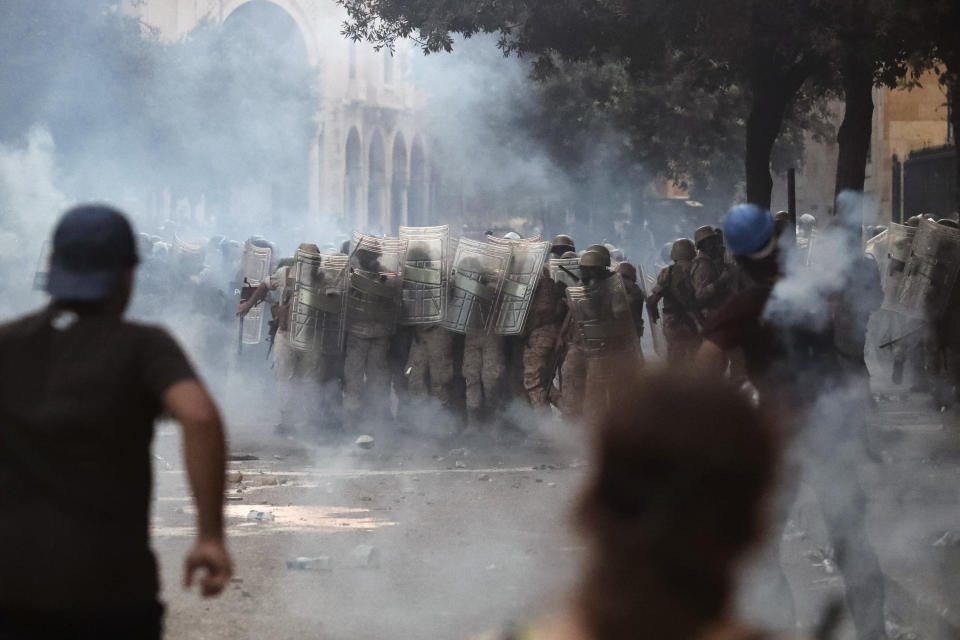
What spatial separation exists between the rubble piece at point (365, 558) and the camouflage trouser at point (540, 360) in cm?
611

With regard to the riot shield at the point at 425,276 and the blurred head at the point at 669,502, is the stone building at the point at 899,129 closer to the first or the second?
the riot shield at the point at 425,276

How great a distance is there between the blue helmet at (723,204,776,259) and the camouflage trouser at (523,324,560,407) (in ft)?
27.3

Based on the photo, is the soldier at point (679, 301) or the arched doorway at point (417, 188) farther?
the arched doorway at point (417, 188)

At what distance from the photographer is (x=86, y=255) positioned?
305cm

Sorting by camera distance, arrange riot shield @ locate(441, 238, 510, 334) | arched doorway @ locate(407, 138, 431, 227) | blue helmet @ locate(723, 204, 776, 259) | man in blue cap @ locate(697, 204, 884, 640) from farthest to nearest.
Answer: arched doorway @ locate(407, 138, 431, 227), riot shield @ locate(441, 238, 510, 334), blue helmet @ locate(723, 204, 776, 259), man in blue cap @ locate(697, 204, 884, 640)

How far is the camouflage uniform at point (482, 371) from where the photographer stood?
1396 centimetres

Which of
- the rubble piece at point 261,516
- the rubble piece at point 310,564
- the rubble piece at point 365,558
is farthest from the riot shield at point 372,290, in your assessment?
the rubble piece at point 310,564

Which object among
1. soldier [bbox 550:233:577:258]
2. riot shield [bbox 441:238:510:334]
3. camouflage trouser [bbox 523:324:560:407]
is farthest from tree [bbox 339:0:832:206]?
camouflage trouser [bbox 523:324:560:407]

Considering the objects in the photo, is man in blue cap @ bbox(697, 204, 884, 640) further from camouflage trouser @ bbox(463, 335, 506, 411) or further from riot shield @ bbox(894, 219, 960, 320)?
camouflage trouser @ bbox(463, 335, 506, 411)

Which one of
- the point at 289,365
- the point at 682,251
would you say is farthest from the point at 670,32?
the point at 289,365

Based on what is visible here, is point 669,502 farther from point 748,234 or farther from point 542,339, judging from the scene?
point 542,339

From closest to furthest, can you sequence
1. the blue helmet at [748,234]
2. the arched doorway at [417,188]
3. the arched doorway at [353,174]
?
the blue helmet at [748,234] < the arched doorway at [353,174] < the arched doorway at [417,188]

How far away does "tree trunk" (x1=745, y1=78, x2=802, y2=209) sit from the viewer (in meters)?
16.3

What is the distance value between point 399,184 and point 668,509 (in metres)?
68.7
